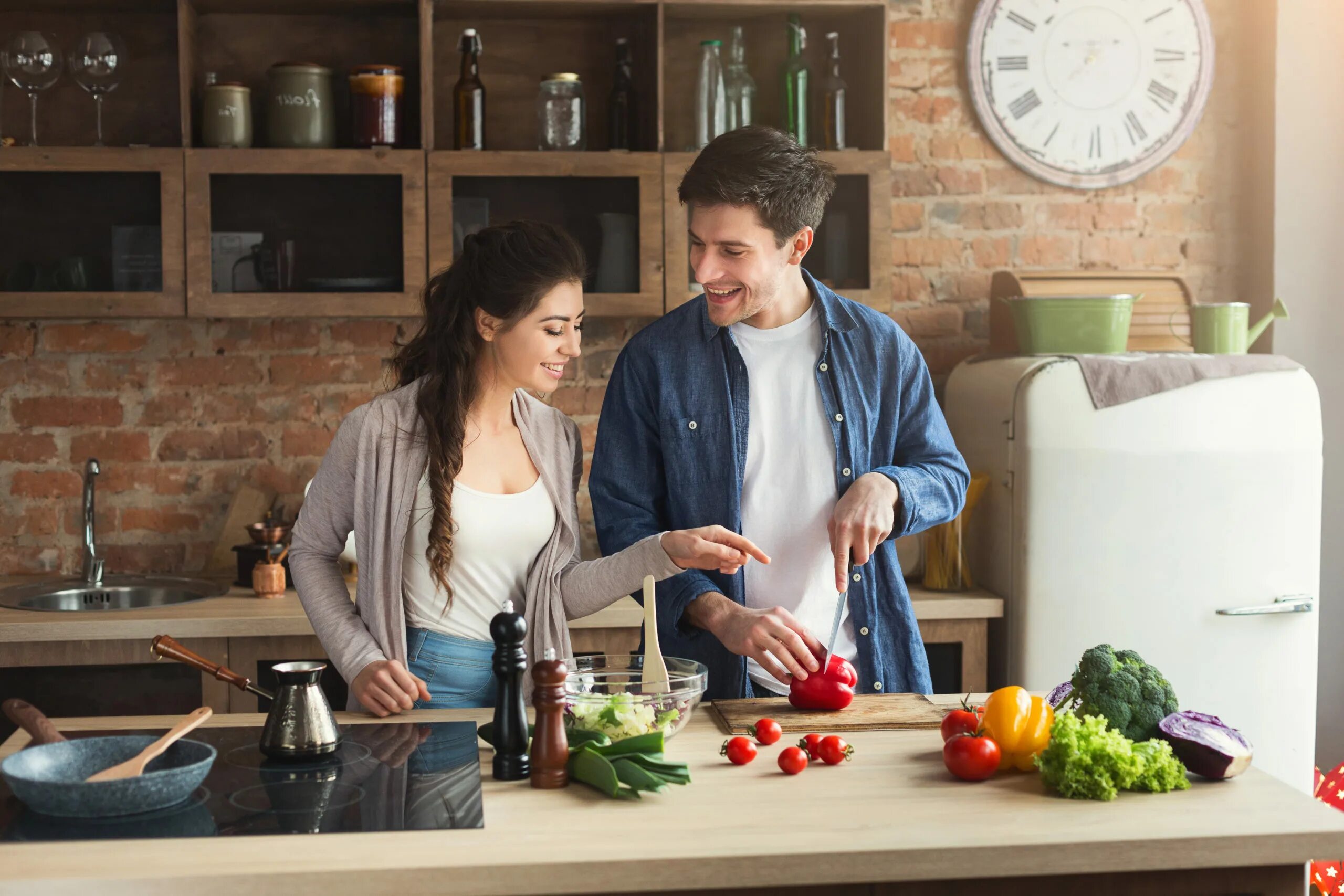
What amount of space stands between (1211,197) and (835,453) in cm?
205

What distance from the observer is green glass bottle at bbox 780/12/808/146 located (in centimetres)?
327

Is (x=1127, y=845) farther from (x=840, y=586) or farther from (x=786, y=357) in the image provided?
(x=786, y=357)

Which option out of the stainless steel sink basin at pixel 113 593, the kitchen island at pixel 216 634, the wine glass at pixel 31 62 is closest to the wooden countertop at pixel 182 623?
the kitchen island at pixel 216 634

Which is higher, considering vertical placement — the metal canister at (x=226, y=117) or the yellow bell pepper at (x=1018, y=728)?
the metal canister at (x=226, y=117)

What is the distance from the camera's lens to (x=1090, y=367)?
9.69 ft

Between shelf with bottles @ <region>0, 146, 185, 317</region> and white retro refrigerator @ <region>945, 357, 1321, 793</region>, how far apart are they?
2.10 meters

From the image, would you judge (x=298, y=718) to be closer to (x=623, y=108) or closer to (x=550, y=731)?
(x=550, y=731)

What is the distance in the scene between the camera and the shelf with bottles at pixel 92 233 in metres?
3.04

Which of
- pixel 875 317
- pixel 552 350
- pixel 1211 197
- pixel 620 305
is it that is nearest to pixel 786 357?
pixel 875 317

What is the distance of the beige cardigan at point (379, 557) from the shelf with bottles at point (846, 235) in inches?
49.0

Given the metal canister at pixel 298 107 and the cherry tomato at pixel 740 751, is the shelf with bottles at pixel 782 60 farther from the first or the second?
the cherry tomato at pixel 740 751

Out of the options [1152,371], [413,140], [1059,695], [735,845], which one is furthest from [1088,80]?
[735,845]

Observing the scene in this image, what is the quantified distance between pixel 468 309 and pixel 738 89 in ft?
4.64

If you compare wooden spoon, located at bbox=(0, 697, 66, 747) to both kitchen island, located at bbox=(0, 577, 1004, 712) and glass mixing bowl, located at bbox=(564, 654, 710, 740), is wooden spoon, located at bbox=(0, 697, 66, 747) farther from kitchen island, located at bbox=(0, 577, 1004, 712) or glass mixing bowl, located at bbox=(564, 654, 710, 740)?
kitchen island, located at bbox=(0, 577, 1004, 712)
